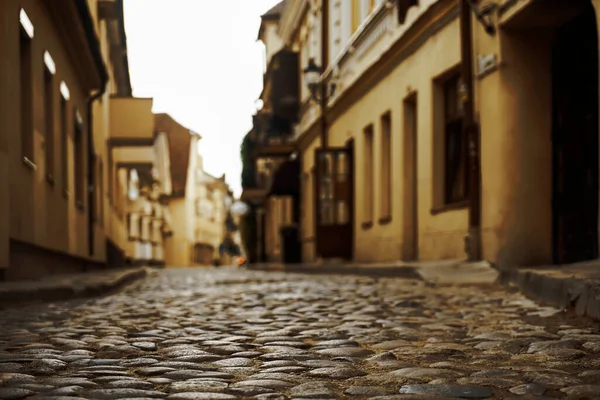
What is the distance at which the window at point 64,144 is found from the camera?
15.0 meters

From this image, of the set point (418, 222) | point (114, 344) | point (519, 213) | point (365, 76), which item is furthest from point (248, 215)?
point (114, 344)

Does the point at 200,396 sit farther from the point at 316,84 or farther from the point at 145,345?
the point at 316,84

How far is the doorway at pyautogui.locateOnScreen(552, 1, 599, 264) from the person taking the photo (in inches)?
456

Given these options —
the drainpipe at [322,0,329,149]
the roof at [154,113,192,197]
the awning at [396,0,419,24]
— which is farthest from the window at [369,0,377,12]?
the roof at [154,113,192,197]

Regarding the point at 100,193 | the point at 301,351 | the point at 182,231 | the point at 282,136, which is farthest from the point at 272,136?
the point at 182,231

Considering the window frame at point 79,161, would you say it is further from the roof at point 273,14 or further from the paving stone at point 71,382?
the roof at point 273,14

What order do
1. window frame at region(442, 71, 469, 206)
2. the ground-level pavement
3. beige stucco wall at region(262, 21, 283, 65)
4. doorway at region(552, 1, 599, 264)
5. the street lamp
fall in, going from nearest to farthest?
the ground-level pavement
doorway at region(552, 1, 599, 264)
window frame at region(442, 71, 469, 206)
the street lamp
beige stucco wall at region(262, 21, 283, 65)

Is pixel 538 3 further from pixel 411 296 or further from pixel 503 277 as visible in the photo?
pixel 411 296

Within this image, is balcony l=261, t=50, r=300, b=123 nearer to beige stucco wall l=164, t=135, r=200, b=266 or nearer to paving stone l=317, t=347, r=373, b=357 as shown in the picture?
paving stone l=317, t=347, r=373, b=357

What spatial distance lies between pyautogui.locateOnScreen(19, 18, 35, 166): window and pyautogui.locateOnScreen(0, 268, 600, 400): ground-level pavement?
3836 mm

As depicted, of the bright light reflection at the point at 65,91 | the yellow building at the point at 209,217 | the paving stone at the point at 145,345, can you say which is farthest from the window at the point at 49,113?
the yellow building at the point at 209,217

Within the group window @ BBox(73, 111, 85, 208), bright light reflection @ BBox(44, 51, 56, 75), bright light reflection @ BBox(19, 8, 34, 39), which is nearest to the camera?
bright light reflection @ BBox(19, 8, 34, 39)

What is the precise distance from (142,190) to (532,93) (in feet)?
105

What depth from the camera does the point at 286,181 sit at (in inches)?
1093
